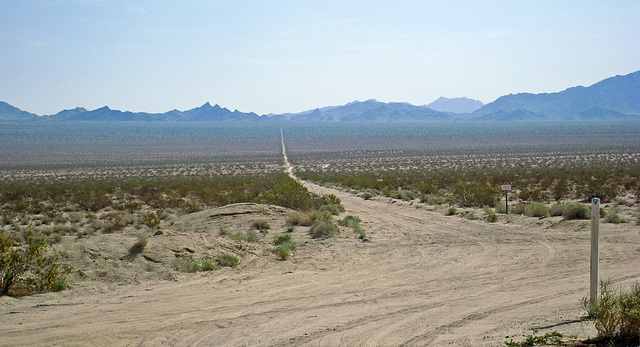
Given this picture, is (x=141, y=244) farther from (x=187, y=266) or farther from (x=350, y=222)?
(x=350, y=222)

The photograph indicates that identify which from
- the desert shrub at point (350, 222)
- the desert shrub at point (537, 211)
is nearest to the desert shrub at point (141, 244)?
the desert shrub at point (350, 222)

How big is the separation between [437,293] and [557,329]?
286 cm

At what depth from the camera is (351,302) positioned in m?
9.33

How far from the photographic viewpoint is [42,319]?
8.23m

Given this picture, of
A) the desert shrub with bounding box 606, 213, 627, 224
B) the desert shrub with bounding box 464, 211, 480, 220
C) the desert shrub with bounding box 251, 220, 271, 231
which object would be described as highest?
the desert shrub with bounding box 606, 213, 627, 224

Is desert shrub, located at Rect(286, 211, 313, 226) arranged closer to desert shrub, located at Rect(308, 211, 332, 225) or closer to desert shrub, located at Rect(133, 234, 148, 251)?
desert shrub, located at Rect(308, 211, 332, 225)

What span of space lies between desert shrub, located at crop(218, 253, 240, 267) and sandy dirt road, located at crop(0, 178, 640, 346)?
0.43 m

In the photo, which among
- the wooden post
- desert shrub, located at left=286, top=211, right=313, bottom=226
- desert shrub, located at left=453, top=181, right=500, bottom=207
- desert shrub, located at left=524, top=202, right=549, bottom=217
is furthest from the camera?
desert shrub, located at left=453, top=181, right=500, bottom=207

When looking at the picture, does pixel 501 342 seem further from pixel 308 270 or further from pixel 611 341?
pixel 308 270

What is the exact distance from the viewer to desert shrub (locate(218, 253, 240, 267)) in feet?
41.4

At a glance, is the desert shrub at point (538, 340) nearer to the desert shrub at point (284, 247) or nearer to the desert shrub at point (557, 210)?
the desert shrub at point (284, 247)

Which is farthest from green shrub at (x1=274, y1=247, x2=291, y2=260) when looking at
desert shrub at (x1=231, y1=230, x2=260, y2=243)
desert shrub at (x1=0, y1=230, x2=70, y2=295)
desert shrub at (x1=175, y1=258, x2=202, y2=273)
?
desert shrub at (x1=0, y1=230, x2=70, y2=295)

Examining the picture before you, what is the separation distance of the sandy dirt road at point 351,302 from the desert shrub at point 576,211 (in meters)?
4.07

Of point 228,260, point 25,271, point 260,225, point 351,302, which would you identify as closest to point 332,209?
point 260,225
